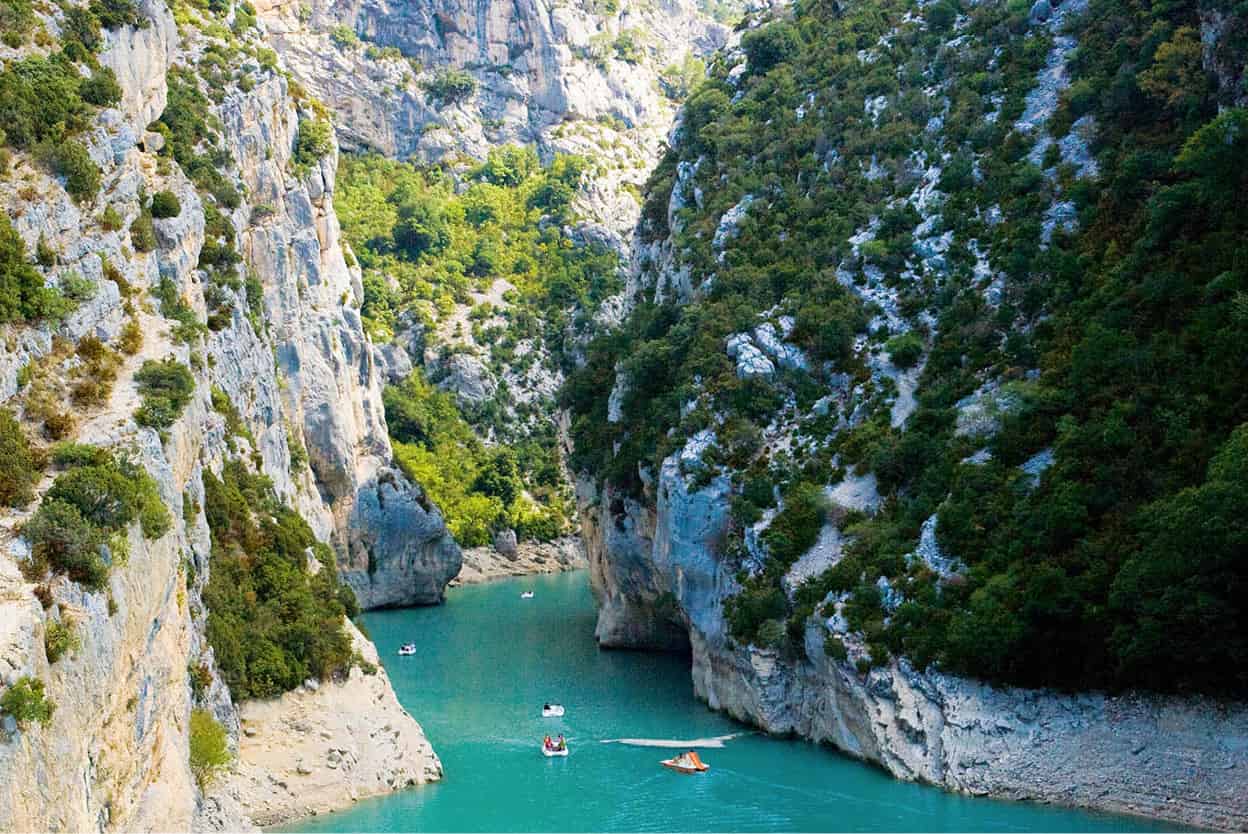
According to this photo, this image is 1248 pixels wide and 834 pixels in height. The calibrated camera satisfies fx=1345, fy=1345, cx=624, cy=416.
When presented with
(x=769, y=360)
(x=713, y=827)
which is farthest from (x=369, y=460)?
(x=713, y=827)

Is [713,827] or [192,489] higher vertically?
[192,489]

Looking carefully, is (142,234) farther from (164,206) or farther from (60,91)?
(60,91)

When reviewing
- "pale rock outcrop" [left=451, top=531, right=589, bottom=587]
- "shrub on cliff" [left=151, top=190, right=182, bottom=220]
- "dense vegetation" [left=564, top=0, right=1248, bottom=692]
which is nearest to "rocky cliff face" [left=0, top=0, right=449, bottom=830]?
"shrub on cliff" [left=151, top=190, right=182, bottom=220]

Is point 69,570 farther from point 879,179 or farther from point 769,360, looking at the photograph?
point 879,179

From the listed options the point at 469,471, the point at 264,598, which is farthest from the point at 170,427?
the point at 469,471

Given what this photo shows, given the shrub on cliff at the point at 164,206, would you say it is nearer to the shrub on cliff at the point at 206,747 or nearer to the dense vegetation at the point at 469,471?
the shrub on cliff at the point at 206,747

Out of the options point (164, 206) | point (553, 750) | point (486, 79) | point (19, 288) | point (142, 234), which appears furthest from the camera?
point (486, 79)
